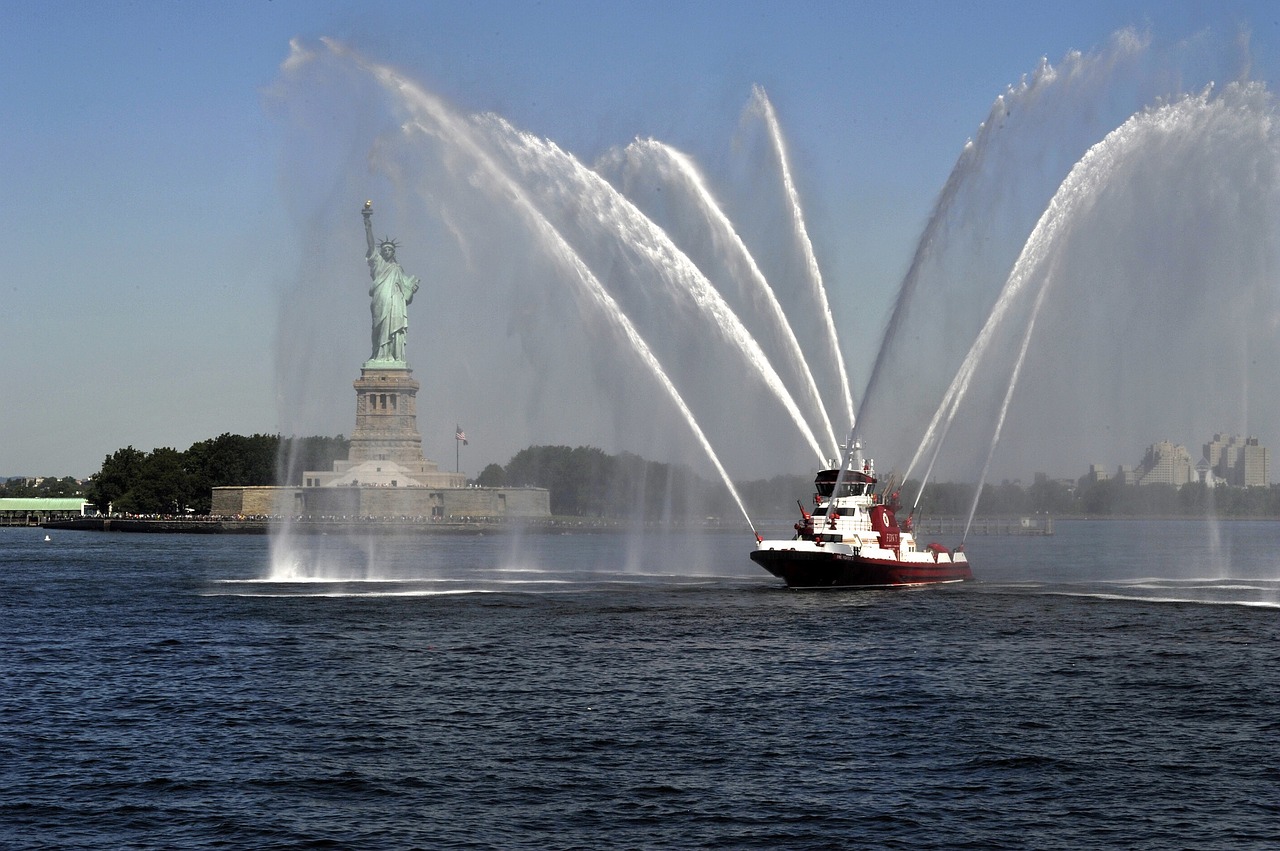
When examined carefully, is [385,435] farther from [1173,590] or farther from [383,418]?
[1173,590]

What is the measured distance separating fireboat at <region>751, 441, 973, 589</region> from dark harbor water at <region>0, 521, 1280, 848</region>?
1658 millimetres

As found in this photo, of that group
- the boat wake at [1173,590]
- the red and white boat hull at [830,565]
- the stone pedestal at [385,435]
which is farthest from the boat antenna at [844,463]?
the stone pedestal at [385,435]

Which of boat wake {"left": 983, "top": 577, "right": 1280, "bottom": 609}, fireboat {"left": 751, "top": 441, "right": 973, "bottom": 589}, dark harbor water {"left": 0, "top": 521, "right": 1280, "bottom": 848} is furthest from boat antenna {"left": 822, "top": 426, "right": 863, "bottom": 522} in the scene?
boat wake {"left": 983, "top": 577, "right": 1280, "bottom": 609}

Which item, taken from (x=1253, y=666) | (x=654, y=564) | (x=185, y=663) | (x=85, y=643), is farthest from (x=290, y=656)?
(x=654, y=564)

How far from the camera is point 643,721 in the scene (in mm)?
34312

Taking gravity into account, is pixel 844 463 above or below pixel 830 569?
above

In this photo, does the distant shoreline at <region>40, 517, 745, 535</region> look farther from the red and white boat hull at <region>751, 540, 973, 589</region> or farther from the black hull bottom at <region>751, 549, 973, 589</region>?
the black hull bottom at <region>751, 549, 973, 589</region>

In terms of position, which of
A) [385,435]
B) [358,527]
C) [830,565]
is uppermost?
[385,435]

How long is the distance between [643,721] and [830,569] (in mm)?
33516

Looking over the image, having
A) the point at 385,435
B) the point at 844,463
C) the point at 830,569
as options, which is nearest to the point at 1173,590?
the point at 830,569

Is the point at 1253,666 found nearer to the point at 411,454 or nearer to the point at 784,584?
the point at 784,584

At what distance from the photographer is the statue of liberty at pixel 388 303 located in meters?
182

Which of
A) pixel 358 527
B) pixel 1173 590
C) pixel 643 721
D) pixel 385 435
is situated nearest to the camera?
pixel 643 721

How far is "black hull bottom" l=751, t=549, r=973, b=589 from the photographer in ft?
218
